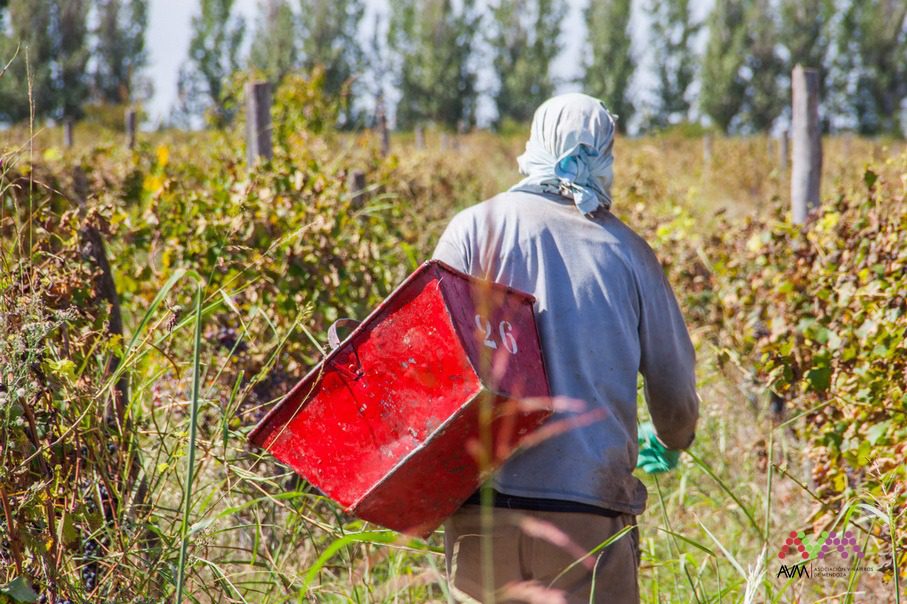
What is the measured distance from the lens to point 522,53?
143 ft

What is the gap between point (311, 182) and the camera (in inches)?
154

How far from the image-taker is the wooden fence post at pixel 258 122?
448cm

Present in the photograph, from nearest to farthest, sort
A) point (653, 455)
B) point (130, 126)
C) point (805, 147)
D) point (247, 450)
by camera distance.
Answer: point (653, 455)
point (247, 450)
point (805, 147)
point (130, 126)

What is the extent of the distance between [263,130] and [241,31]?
40560mm

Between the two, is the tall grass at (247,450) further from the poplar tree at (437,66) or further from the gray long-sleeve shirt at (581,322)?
the poplar tree at (437,66)

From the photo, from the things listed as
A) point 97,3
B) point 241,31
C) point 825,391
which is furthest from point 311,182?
point 241,31

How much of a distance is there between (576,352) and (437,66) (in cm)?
4128

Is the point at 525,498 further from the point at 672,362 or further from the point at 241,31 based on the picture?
the point at 241,31

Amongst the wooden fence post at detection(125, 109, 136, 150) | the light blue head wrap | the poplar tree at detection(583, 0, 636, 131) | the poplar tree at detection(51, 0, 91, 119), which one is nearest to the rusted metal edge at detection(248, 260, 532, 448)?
the light blue head wrap

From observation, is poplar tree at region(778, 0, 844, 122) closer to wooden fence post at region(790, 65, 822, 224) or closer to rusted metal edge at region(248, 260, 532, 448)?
wooden fence post at region(790, 65, 822, 224)

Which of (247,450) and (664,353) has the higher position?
(664,353)

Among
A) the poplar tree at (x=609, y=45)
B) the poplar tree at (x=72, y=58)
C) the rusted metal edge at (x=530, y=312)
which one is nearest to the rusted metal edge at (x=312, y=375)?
the rusted metal edge at (x=530, y=312)

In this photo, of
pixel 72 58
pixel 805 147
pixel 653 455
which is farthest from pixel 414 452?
pixel 72 58

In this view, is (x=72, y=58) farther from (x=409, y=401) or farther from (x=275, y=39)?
(x=409, y=401)
